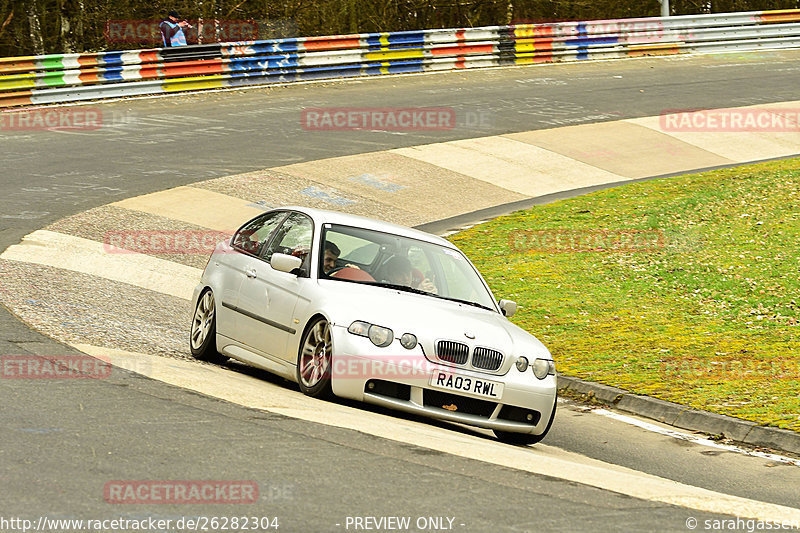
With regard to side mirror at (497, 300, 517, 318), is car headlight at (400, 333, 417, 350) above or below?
above

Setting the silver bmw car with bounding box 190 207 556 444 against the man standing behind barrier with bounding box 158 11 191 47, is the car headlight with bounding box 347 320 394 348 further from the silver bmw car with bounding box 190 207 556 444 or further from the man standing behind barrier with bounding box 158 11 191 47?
the man standing behind barrier with bounding box 158 11 191 47

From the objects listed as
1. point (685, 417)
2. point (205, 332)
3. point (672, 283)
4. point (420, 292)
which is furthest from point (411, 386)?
point (672, 283)

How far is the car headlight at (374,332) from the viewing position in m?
8.03

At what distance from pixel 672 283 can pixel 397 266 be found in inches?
237

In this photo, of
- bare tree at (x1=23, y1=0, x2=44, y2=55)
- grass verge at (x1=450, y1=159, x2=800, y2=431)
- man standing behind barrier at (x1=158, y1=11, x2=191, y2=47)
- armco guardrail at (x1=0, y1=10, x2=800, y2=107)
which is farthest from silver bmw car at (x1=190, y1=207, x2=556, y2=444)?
bare tree at (x1=23, y1=0, x2=44, y2=55)

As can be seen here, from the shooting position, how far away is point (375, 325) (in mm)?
8094

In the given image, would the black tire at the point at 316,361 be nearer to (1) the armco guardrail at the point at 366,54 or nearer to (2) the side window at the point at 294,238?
(2) the side window at the point at 294,238

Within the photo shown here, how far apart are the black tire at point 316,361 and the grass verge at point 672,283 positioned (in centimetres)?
312

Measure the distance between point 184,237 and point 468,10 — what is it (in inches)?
902

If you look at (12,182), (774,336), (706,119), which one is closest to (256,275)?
(774,336)

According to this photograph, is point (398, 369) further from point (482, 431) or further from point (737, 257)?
point (737, 257)

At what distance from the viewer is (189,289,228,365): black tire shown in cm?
1002

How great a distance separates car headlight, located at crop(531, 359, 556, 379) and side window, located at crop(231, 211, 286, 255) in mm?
2897

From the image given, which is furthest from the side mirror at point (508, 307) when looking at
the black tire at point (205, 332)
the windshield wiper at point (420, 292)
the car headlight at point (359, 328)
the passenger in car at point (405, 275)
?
the black tire at point (205, 332)
